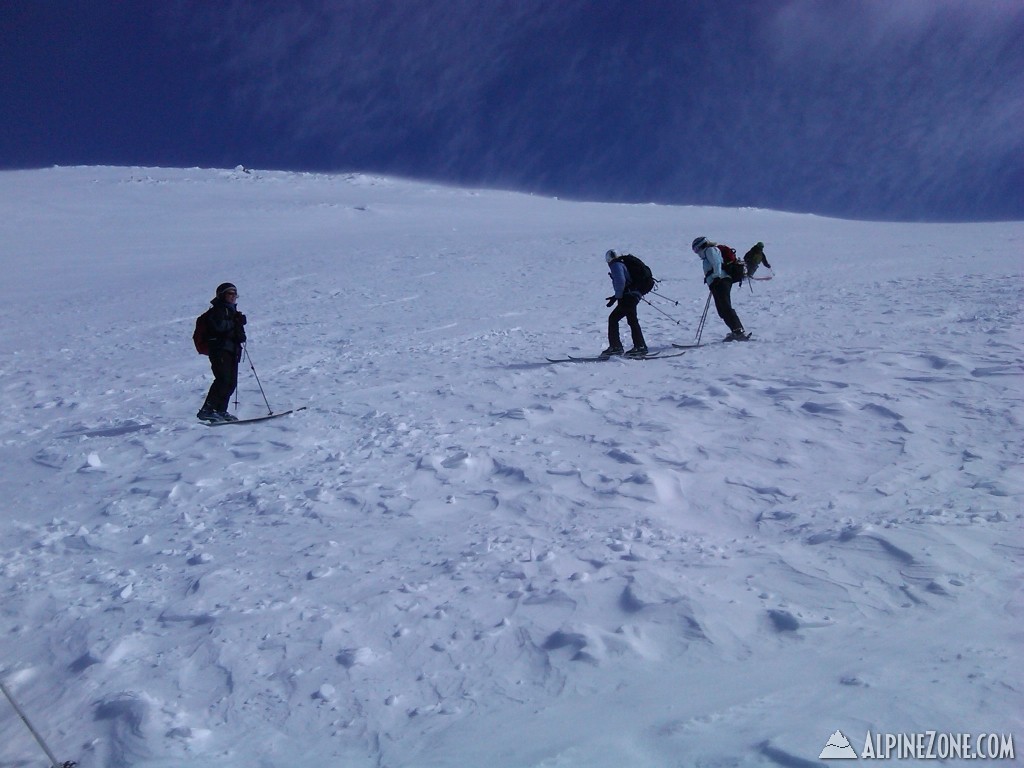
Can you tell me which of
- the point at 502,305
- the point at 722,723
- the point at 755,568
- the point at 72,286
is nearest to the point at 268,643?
the point at 722,723

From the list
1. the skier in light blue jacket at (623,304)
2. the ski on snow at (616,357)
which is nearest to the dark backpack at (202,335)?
the ski on snow at (616,357)

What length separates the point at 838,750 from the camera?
280cm

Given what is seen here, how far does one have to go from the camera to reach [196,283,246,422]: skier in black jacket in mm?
8688

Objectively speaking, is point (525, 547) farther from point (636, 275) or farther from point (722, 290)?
point (722, 290)

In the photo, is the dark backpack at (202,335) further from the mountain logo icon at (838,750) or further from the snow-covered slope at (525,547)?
the mountain logo icon at (838,750)

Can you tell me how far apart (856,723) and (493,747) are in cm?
144

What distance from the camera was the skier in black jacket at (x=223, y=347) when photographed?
28.5 ft

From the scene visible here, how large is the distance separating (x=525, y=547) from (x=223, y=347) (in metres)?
5.30

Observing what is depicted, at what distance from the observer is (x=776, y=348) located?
10094 millimetres

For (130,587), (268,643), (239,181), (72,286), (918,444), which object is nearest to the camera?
(268,643)

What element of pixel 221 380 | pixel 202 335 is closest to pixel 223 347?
pixel 202 335

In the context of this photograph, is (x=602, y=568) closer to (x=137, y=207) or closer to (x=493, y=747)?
(x=493, y=747)

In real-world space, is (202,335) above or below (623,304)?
below

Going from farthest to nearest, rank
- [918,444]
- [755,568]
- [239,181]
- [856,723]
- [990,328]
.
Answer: [239,181], [990,328], [918,444], [755,568], [856,723]
